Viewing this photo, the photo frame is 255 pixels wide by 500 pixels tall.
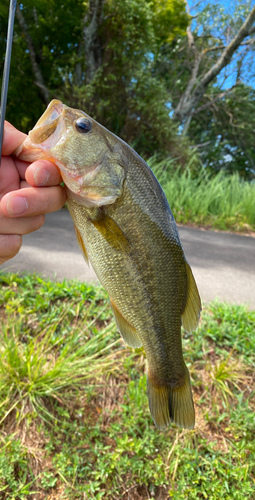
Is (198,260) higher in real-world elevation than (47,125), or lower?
lower

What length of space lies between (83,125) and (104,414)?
1.92 metres

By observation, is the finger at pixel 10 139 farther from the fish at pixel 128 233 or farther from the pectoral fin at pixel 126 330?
the pectoral fin at pixel 126 330

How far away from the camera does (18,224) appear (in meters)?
1.21

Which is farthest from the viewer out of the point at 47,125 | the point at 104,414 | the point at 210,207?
the point at 210,207

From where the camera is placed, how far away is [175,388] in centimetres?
129

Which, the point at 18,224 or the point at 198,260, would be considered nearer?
the point at 18,224

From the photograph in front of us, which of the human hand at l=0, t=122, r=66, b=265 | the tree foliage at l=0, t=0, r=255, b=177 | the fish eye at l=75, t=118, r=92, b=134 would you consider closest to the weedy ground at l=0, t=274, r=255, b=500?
the human hand at l=0, t=122, r=66, b=265

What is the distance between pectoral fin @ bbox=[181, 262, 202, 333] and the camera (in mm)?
→ 1224

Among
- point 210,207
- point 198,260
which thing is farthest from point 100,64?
point 198,260

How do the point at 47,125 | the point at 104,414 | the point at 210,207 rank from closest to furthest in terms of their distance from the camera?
the point at 47,125, the point at 104,414, the point at 210,207

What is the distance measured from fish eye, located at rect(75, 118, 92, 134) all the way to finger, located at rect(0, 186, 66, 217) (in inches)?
9.4

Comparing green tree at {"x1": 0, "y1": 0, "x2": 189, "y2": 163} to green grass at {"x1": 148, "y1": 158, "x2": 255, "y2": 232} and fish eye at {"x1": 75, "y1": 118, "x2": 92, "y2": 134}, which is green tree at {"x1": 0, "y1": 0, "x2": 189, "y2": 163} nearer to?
green grass at {"x1": 148, "y1": 158, "x2": 255, "y2": 232}

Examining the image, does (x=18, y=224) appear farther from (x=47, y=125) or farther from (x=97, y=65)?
(x=97, y=65)

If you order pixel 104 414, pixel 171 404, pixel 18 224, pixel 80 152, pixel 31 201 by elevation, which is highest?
pixel 80 152
